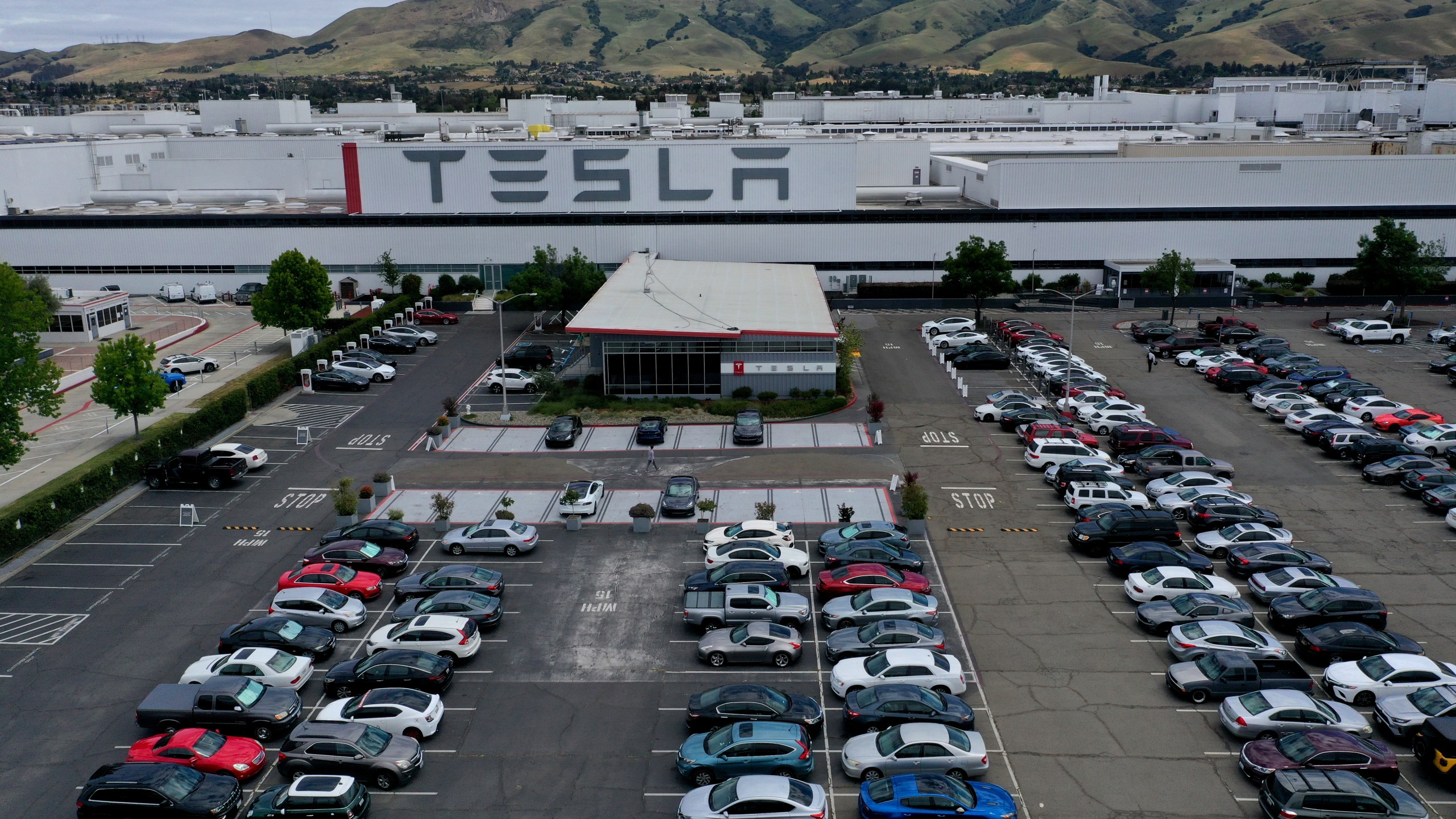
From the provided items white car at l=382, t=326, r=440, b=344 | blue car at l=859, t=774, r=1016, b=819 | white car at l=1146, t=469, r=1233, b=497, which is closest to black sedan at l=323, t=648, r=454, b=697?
blue car at l=859, t=774, r=1016, b=819

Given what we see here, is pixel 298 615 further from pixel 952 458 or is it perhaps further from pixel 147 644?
pixel 952 458

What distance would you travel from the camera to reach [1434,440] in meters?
46.3

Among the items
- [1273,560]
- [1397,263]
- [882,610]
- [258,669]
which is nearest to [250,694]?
[258,669]

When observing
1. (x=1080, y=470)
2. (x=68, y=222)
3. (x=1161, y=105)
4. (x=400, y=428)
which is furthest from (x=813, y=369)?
(x=1161, y=105)

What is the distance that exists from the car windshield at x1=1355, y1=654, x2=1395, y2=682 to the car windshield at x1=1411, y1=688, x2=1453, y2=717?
3.22ft

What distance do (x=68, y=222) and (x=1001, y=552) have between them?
7390cm

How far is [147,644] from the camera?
30859 millimetres

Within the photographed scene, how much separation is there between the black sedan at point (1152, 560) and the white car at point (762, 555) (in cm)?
983

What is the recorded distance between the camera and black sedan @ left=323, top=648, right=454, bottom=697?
90.2 ft

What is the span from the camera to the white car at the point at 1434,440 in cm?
4612

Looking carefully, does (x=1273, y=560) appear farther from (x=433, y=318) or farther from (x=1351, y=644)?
(x=433, y=318)

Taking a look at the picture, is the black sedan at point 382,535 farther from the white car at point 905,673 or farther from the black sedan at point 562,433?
the white car at point 905,673

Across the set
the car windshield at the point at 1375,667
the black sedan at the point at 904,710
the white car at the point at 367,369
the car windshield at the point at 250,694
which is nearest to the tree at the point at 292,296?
the white car at the point at 367,369

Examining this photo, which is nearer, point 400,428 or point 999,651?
point 999,651
